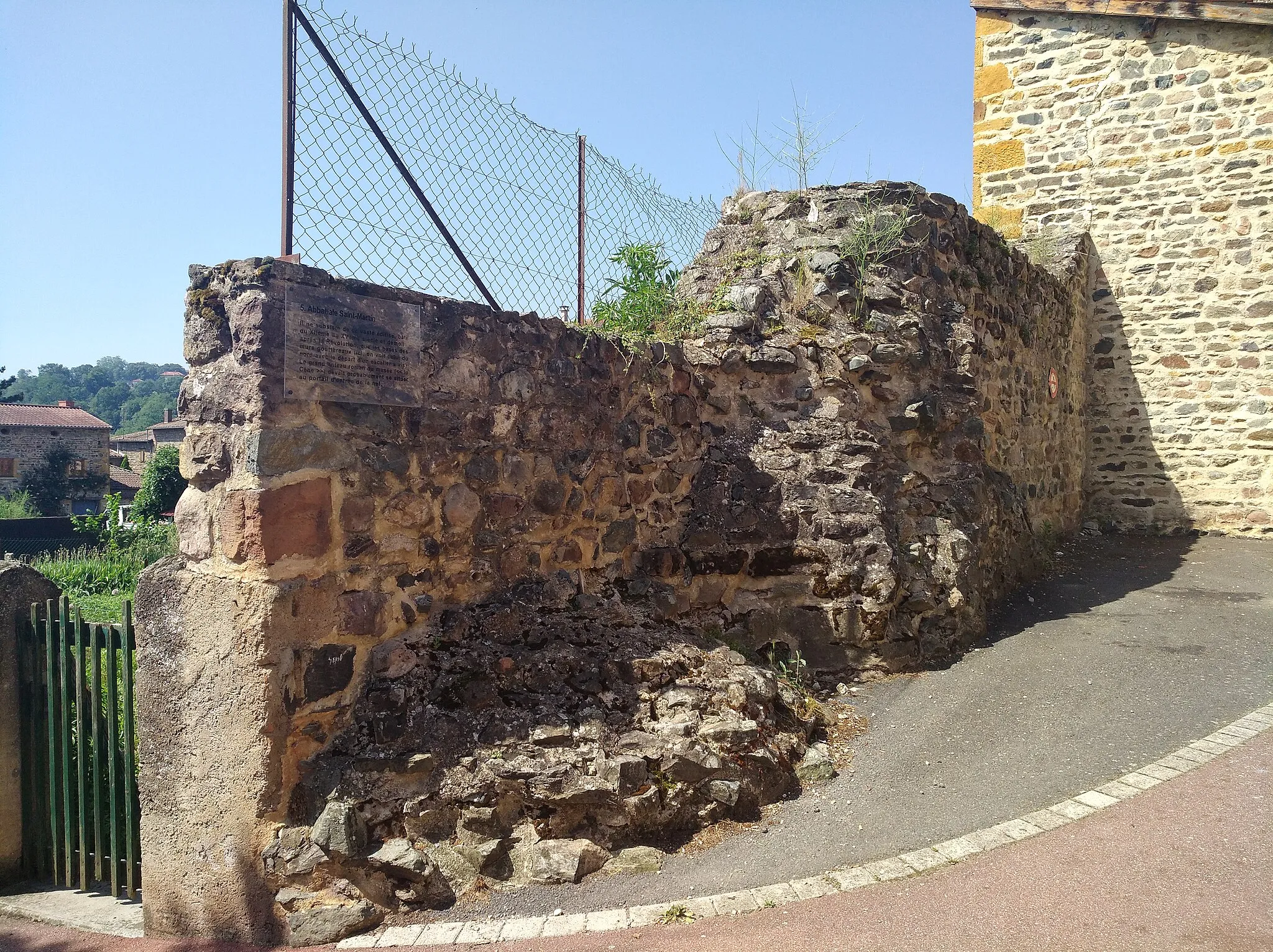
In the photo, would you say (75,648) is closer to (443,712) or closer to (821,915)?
(443,712)

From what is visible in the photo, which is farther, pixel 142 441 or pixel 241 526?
pixel 142 441

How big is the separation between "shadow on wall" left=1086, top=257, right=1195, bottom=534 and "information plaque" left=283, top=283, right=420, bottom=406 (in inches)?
340

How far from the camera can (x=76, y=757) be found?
4.09m

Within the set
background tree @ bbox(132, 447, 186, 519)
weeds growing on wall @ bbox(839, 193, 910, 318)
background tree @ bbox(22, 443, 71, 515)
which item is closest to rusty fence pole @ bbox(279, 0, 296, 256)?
weeds growing on wall @ bbox(839, 193, 910, 318)

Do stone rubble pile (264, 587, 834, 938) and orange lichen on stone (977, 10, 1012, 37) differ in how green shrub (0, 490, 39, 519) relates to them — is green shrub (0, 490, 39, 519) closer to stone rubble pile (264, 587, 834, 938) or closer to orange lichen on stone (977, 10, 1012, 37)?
orange lichen on stone (977, 10, 1012, 37)

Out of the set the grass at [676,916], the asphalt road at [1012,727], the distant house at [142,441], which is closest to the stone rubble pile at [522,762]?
the asphalt road at [1012,727]

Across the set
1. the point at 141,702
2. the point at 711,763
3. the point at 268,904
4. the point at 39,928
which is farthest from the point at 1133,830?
the point at 39,928

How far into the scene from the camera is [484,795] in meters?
3.61

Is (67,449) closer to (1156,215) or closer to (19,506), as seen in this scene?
(19,506)

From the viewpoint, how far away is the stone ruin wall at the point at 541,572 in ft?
11.4

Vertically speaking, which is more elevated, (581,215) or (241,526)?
(581,215)

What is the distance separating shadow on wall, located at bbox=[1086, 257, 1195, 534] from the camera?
32.4ft

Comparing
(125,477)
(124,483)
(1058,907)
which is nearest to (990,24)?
(1058,907)

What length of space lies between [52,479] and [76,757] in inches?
1699
